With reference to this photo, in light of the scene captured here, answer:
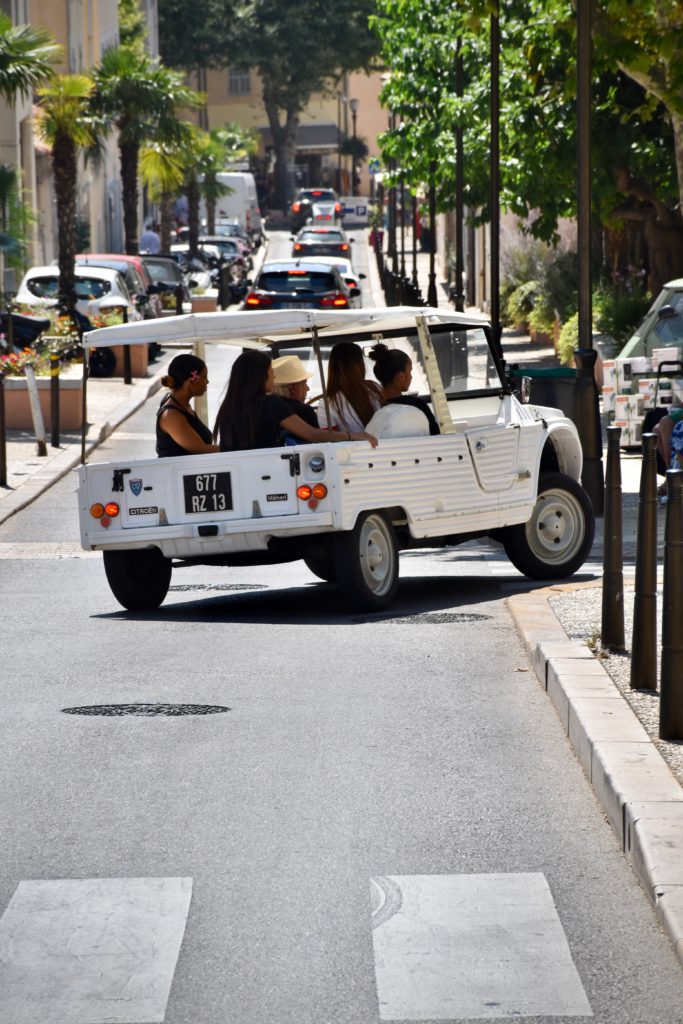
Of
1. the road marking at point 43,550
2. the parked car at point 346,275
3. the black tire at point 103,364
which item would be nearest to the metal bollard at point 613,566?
the road marking at point 43,550

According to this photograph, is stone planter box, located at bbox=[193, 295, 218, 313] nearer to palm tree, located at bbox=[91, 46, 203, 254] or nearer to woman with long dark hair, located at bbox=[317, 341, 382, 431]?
palm tree, located at bbox=[91, 46, 203, 254]

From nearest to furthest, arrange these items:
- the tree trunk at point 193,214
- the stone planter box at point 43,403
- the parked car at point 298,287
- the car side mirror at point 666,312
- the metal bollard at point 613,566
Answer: the metal bollard at point 613,566 < the car side mirror at point 666,312 < the stone planter box at point 43,403 < the parked car at point 298,287 < the tree trunk at point 193,214

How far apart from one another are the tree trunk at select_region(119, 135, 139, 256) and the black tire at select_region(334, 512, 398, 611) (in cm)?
4148

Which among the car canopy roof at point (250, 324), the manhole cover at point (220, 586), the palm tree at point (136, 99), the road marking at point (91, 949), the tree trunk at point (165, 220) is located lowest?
the manhole cover at point (220, 586)

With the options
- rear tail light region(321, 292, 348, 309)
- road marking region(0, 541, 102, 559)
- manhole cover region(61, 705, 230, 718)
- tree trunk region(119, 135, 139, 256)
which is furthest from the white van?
manhole cover region(61, 705, 230, 718)

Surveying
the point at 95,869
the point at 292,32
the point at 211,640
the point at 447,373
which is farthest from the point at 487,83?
the point at 292,32

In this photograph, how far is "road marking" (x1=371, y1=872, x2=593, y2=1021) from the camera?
4887 millimetres

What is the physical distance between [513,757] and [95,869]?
210cm

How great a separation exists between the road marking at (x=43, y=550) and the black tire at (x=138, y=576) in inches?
115

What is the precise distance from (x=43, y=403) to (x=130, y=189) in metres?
31.3

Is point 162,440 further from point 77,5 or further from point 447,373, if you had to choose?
point 77,5

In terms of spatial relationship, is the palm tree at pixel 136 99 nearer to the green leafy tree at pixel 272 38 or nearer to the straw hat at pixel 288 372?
the straw hat at pixel 288 372

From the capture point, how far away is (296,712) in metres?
8.51

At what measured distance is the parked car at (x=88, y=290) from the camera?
35188 millimetres
